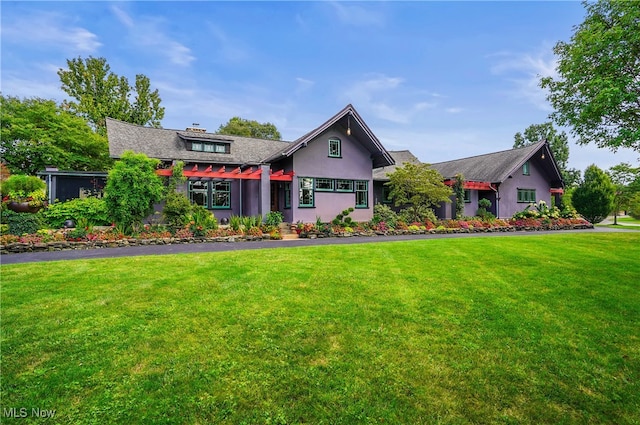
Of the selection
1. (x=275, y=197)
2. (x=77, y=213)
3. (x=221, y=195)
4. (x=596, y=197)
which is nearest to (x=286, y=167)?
(x=275, y=197)

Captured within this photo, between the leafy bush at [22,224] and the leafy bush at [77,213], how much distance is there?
165 cm

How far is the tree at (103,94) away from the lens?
30.2 meters

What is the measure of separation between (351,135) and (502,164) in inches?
567

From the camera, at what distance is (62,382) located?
291 cm

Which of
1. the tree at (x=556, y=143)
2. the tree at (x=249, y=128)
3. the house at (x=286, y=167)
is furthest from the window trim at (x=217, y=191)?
the tree at (x=556, y=143)

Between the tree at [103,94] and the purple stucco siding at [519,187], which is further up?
the tree at [103,94]

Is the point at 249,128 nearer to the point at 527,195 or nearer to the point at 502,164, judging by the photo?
the point at 502,164

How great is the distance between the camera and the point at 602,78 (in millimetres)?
6082

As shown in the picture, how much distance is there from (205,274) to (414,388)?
4.98 m

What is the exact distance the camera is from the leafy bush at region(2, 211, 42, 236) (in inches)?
457

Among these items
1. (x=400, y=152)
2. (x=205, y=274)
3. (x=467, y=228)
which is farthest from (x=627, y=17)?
(x=400, y=152)

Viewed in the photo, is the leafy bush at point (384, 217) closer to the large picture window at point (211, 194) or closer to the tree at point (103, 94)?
the large picture window at point (211, 194)

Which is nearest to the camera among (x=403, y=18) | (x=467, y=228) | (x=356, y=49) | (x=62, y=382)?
(x=62, y=382)

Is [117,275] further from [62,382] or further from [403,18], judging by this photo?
[403,18]
